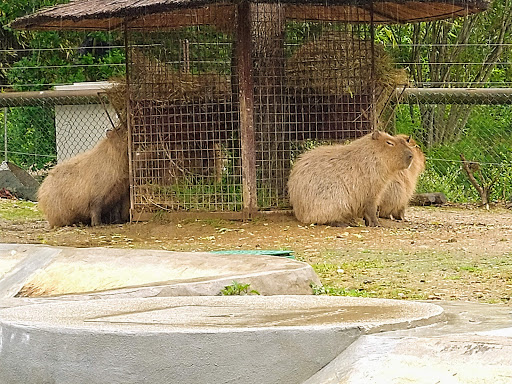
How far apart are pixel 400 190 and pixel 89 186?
3.35 meters

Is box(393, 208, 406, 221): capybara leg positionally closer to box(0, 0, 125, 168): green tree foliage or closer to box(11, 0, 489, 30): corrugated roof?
box(11, 0, 489, 30): corrugated roof

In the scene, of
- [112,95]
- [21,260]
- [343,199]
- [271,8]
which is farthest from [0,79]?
[21,260]

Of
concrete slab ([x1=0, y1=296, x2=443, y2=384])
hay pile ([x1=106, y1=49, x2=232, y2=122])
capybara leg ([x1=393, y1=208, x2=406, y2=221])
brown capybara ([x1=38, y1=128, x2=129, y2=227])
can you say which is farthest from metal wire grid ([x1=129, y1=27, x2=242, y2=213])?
concrete slab ([x1=0, y1=296, x2=443, y2=384])

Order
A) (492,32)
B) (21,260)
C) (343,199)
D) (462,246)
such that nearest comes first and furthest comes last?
(21,260) → (462,246) → (343,199) → (492,32)

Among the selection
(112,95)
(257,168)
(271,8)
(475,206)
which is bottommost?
(475,206)

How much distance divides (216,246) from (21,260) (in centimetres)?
382

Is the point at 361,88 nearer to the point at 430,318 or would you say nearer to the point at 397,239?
the point at 397,239

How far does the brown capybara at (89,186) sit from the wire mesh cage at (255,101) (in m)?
0.22

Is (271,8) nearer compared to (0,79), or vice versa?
(271,8)

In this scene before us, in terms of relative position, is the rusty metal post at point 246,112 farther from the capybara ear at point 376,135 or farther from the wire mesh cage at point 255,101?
the capybara ear at point 376,135

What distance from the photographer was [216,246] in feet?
27.0

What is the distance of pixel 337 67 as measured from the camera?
1064cm

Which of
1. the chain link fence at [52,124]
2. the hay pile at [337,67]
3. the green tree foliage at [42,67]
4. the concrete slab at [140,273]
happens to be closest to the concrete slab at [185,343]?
the concrete slab at [140,273]

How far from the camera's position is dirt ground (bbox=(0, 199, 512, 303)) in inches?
223
